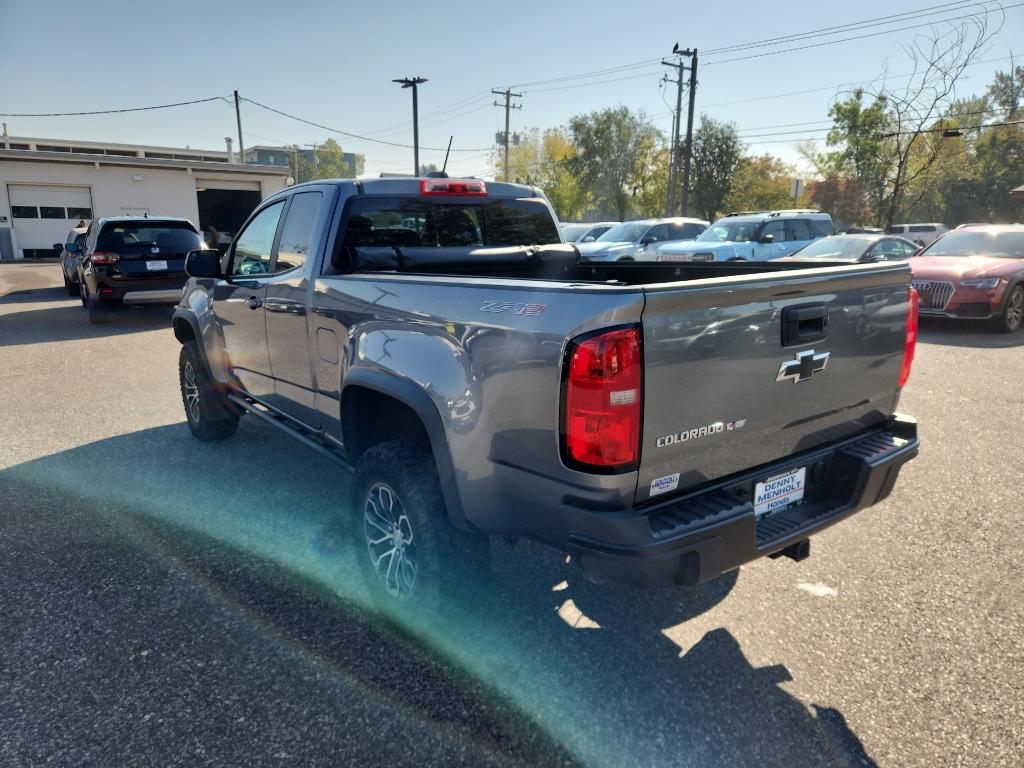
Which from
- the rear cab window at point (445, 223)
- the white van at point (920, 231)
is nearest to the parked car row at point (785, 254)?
the rear cab window at point (445, 223)

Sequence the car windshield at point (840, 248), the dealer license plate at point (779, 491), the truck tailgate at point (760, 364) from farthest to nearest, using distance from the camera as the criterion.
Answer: the car windshield at point (840, 248)
the dealer license plate at point (779, 491)
the truck tailgate at point (760, 364)

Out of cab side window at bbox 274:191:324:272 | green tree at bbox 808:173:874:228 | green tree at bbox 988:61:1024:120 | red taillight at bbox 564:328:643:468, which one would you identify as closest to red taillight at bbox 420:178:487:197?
cab side window at bbox 274:191:324:272

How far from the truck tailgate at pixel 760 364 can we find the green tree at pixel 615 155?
Result: 61.2 meters

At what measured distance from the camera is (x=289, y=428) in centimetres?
412

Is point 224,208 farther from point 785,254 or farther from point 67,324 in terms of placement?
point 785,254

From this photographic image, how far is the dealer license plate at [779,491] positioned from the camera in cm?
258

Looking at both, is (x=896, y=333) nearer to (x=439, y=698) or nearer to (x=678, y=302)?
(x=678, y=302)

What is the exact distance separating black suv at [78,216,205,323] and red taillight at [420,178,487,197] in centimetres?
922

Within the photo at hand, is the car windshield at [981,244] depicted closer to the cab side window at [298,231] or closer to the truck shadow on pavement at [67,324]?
the cab side window at [298,231]

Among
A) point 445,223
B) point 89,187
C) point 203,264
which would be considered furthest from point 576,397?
point 89,187

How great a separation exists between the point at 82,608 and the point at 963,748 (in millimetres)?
3609

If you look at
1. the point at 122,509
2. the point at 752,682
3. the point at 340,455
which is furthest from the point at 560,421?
the point at 122,509

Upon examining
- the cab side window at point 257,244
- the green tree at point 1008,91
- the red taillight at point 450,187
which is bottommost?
the cab side window at point 257,244

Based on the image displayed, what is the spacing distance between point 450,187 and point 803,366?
2.31 meters
